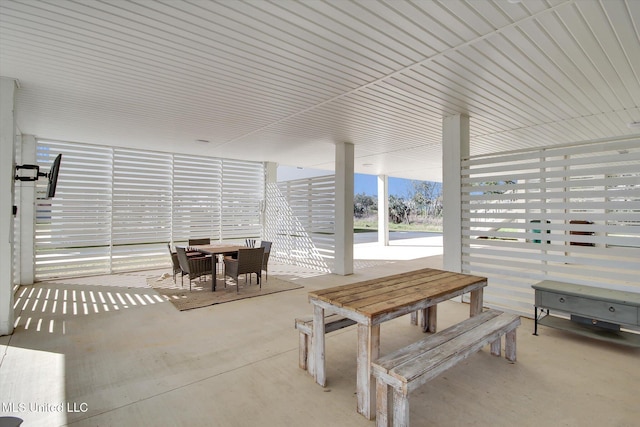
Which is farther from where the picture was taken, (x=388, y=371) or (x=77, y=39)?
(x=77, y=39)

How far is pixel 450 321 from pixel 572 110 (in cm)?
371

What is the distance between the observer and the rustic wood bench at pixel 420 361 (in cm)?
180

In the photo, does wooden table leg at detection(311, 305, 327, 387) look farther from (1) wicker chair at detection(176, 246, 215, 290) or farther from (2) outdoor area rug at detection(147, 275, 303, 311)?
(1) wicker chair at detection(176, 246, 215, 290)

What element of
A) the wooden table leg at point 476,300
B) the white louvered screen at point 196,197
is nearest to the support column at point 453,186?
the wooden table leg at point 476,300

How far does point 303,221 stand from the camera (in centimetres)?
809

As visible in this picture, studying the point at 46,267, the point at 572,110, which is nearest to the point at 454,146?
the point at 572,110

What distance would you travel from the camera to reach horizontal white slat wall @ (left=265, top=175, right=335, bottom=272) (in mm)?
7324

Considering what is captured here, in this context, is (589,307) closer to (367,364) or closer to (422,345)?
(422,345)

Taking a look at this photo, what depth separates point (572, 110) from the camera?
4.69 m

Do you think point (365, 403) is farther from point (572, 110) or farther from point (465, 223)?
point (572, 110)

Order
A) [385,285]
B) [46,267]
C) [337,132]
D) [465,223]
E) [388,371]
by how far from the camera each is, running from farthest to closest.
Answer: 1. [46,267]
2. [337,132]
3. [465,223]
4. [385,285]
5. [388,371]

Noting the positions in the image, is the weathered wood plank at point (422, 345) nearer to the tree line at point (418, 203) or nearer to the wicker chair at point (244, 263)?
the wicker chair at point (244, 263)

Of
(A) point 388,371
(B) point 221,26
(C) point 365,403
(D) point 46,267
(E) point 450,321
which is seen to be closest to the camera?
(A) point 388,371

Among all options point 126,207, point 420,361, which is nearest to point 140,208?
point 126,207
